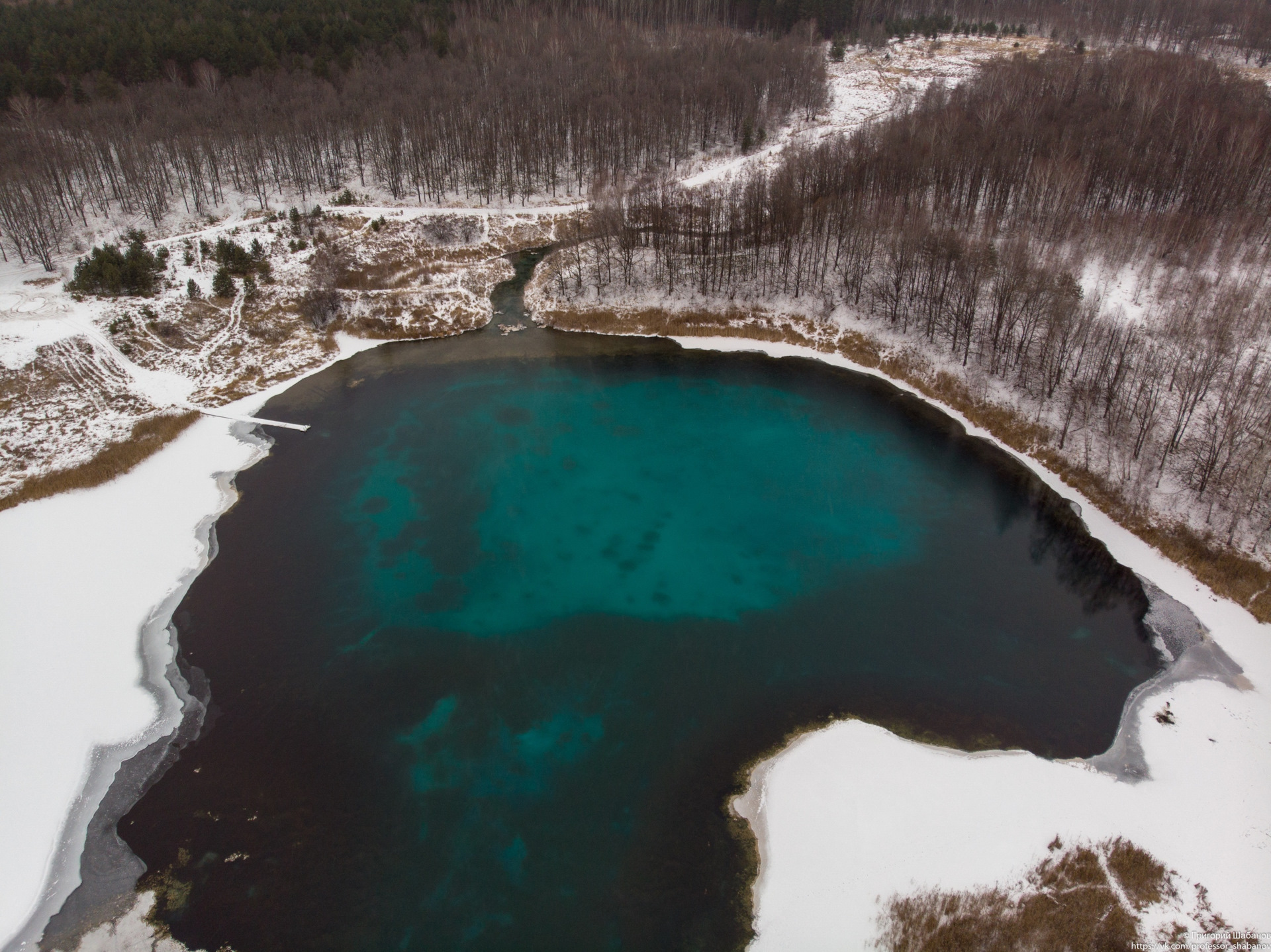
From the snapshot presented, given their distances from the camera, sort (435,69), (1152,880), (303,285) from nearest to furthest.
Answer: (1152,880) < (303,285) < (435,69)

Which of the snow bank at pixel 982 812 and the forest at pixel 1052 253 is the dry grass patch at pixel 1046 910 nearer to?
the snow bank at pixel 982 812

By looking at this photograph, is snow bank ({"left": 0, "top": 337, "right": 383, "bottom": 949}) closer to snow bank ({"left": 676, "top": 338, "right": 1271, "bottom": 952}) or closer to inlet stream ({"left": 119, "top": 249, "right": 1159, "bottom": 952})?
inlet stream ({"left": 119, "top": 249, "right": 1159, "bottom": 952})

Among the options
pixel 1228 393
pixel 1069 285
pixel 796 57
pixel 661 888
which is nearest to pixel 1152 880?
pixel 661 888

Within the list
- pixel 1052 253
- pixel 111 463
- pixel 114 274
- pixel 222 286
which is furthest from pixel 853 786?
pixel 114 274

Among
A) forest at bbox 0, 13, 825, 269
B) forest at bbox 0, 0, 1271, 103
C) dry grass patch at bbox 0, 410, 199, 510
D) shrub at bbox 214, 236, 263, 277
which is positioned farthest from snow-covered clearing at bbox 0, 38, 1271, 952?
forest at bbox 0, 0, 1271, 103

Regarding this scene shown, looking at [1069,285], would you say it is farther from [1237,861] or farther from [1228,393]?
[1237,861]

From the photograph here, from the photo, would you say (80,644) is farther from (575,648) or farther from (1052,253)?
(1052,253)

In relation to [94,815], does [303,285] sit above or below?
above

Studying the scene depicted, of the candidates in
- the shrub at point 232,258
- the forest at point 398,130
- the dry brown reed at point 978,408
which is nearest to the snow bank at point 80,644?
the shrub at point 232,258
